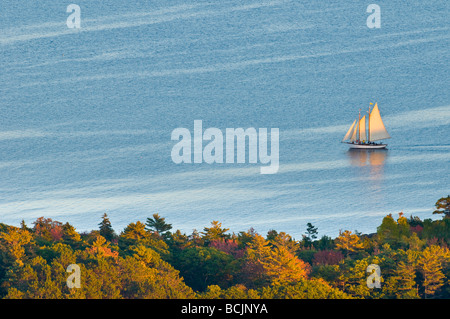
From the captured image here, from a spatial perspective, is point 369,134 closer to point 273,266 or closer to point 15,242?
point 15,242

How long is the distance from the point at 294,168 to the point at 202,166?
1602cm

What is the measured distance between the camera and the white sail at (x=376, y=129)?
174500 mm

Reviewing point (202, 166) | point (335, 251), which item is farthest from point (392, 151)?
point (335, 251)

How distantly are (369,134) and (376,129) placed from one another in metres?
1.79

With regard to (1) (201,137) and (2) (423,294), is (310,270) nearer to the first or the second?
(2) (423,294)

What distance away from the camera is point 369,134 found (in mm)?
177625

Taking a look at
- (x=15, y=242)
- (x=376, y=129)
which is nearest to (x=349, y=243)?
(x=15, y=242)

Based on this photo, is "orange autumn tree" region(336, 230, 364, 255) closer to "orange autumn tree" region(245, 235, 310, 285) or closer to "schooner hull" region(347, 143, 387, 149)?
"orange autumn tree" region(245, 235, 310, 285)

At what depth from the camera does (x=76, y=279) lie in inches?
2363

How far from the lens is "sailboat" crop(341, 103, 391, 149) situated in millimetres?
171250

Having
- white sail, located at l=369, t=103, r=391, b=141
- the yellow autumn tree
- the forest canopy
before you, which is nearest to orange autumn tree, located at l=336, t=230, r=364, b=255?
the forest canopy

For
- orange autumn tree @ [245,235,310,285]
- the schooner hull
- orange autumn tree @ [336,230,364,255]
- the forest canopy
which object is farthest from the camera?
the schooner hull

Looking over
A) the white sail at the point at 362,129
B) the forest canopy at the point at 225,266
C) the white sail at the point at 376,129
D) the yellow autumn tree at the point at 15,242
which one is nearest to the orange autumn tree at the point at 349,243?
the forest canopy at the point at 225,266

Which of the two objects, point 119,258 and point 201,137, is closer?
point 119,258
